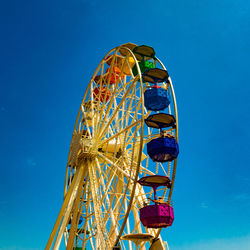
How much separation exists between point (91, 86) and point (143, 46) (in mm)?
4530

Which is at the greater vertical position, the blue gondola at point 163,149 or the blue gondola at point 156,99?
the blue gondola at point 156,99

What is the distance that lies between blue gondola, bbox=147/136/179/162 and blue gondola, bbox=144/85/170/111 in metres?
1.65

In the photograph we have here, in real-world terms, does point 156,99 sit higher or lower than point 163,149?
higher

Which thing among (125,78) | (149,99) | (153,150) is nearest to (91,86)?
(125,78)

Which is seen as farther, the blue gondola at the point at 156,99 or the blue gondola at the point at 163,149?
the blue gondola at the point at 156,99

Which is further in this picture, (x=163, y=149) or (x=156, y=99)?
(x=156, y=99)

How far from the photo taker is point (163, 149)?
35.9 ft

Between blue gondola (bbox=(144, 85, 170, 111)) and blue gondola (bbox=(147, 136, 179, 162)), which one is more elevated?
blue gondola (bbox=(144, 85, 170, 111))

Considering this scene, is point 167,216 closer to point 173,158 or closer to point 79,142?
point 173,158

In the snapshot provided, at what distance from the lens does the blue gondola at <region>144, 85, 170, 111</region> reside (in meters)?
12.1

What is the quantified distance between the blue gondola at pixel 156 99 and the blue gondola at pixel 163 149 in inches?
65.1

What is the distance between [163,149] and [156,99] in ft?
7.56

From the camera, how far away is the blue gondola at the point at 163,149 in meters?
11.0

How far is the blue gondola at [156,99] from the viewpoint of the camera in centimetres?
1209
